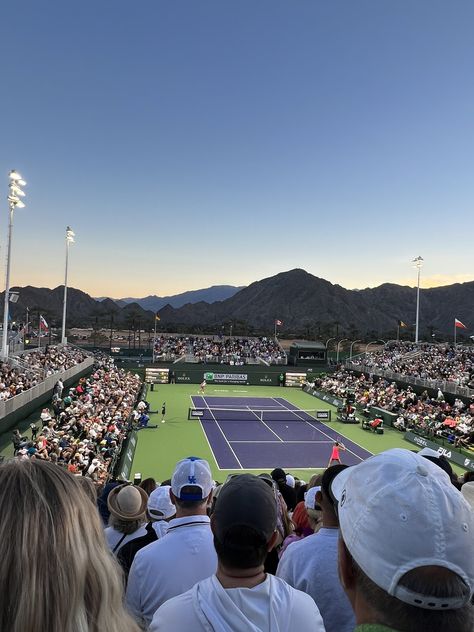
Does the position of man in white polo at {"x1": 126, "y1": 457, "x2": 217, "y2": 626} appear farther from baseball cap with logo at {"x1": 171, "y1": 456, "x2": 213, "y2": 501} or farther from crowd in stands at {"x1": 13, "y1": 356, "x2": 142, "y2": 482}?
crowd in stands at {"x1": 13, "y1": 356, "x2": 142, "y2": 482}

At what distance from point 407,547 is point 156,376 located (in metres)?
44.3

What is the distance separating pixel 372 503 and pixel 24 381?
25771 millimetres

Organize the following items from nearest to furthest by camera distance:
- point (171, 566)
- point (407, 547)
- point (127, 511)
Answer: point (407, 547) → point (171, 566) → point (127, 511)

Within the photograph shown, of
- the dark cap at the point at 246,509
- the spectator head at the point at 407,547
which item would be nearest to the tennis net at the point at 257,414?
the dark cap at the point at 246,509

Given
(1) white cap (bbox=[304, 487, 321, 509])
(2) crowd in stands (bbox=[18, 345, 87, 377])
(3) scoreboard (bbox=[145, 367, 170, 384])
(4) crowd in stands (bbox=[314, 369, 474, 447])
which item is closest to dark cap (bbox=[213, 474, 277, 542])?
(1) white cap (bbox=[304, 487, 321, 509])

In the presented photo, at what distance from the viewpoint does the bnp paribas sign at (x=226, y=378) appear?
45750 mm

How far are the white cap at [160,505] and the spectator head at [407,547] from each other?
3.91 m

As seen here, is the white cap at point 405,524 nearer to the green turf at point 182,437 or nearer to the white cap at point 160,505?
the white cap at point 160,505

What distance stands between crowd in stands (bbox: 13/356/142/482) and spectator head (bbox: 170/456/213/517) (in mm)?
6654

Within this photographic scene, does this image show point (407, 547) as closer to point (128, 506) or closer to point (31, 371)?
point (128, 506)

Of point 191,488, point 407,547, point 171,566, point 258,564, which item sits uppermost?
point 407,547

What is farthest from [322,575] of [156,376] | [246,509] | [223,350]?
[223,350]

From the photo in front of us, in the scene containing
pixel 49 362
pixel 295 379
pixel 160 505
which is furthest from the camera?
pixel 295 379

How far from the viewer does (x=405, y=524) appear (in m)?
1.36
